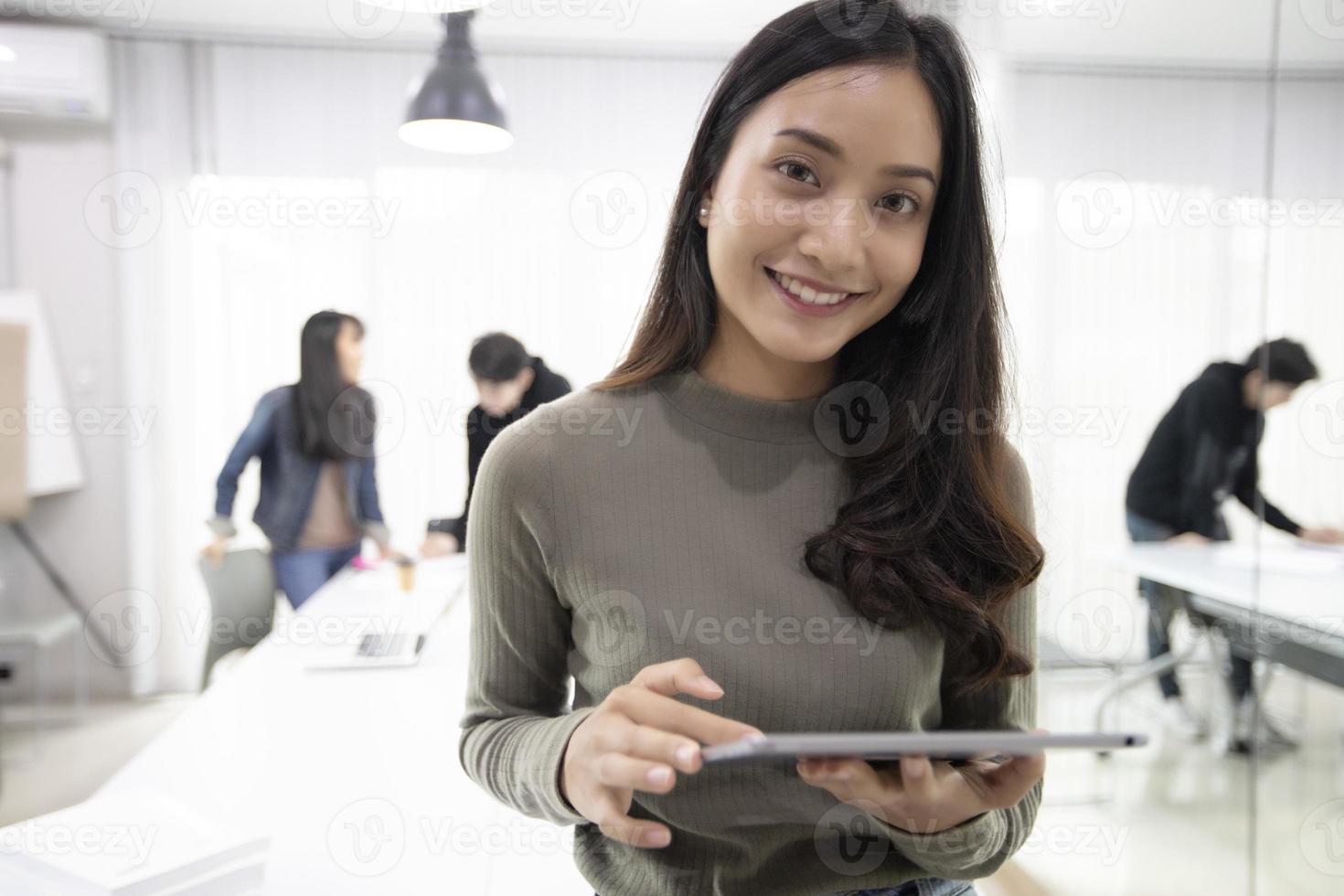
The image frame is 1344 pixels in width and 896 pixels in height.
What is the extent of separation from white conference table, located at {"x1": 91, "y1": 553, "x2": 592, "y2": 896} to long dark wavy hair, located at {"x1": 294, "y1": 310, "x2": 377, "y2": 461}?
1.26m

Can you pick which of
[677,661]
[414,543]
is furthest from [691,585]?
[414,543]

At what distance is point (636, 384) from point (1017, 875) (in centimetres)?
230

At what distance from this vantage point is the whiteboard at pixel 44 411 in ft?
12.2

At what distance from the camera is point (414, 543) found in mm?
3684

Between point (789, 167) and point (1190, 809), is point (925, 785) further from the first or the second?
point (1190, 809)

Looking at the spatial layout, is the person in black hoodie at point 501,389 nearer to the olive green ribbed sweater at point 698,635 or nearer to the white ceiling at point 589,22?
the white ceiling at point 589,22

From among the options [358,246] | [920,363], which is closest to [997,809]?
[920,363]

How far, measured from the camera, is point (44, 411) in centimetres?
375

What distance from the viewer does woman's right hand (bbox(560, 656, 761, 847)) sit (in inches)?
23.4

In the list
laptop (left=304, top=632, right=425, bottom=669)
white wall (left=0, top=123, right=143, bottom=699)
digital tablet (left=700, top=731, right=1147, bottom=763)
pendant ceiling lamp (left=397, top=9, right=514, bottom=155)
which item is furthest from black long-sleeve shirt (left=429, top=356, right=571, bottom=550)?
white wall (left=0, top=123, right=143, bottom=699)

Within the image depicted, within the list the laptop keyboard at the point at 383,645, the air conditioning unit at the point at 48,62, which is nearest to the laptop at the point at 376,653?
the laptop keyboard at the point at 383,645

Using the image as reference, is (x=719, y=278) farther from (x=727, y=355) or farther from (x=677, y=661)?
(x=677, y=661)

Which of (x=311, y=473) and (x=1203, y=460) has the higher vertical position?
(x=1203, y=460)

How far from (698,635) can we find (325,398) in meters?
2.59
